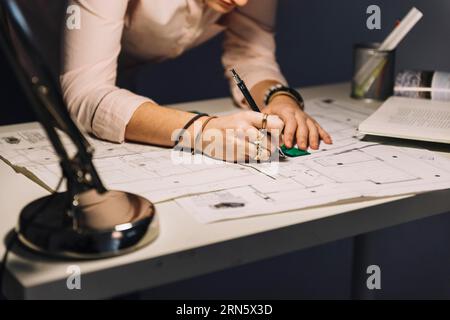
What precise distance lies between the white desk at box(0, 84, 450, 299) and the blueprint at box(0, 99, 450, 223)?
0.8 inches

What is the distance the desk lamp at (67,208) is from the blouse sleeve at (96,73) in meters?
0.39

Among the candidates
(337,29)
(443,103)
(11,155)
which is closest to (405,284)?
(443,103)

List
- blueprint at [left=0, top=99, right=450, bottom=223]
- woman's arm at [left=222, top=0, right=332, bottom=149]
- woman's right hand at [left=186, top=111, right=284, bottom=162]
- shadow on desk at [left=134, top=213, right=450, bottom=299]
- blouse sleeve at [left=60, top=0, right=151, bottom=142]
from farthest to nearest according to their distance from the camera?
shadow on desk at [left=134, top=213, right=450, bottom=299], woman's arm at [left=222, top=0, right=332, bottom=149], blouse sleeve at [left=60, top=0, right=151, bottom=142], woman's right hand at [left=186, top=111, right=284, bottom=162], blueprint at [left=0, top=99, right=450, bottom=223]

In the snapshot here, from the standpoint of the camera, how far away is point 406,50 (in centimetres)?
159

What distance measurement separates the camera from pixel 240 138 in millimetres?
1077

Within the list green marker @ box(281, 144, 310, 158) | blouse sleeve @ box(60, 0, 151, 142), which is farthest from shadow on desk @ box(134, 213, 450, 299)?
blouse sleeve @ box(60, 0, 151, 142)

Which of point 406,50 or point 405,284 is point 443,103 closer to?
point 406,50

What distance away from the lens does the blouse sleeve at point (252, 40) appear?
1539 millimetres

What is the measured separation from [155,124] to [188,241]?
41cm

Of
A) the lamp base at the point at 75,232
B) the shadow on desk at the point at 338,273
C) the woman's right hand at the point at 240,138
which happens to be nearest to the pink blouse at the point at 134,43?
Answer: the woman's right hand at the point at 240,138

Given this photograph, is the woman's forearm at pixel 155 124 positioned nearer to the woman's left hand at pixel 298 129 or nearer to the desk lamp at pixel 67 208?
the woman's left hand at pixel 298 129

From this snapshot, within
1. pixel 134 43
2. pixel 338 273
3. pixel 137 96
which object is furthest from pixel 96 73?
pixel 338 273

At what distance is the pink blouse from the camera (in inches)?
46.7

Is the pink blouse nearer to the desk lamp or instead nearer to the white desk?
the white desk
